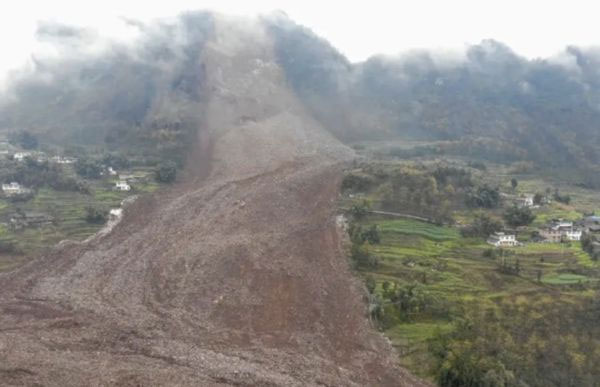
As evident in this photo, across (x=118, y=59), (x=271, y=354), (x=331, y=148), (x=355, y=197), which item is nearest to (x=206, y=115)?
(x=331, y=148)

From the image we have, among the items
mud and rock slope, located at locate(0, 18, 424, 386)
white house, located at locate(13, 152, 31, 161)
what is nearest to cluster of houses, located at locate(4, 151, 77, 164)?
white house, located at locate(13, 152, 31, 161)

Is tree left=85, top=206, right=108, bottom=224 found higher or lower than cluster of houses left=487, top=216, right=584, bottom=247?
lower

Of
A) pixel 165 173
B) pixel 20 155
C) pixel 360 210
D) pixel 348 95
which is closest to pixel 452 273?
pixel 360 210

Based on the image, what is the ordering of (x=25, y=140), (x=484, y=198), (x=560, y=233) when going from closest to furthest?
(x=560, y=233)
(x=484, y=198)
(x=25, y=140)

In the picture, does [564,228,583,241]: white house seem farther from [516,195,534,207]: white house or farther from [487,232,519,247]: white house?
[516,195,534,207]: white house

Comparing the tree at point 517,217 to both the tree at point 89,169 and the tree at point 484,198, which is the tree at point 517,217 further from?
the tree at point 89,169

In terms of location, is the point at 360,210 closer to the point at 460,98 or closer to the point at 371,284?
the point at 371,284

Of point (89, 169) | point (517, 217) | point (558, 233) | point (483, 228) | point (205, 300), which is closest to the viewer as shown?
point (205, 300)
